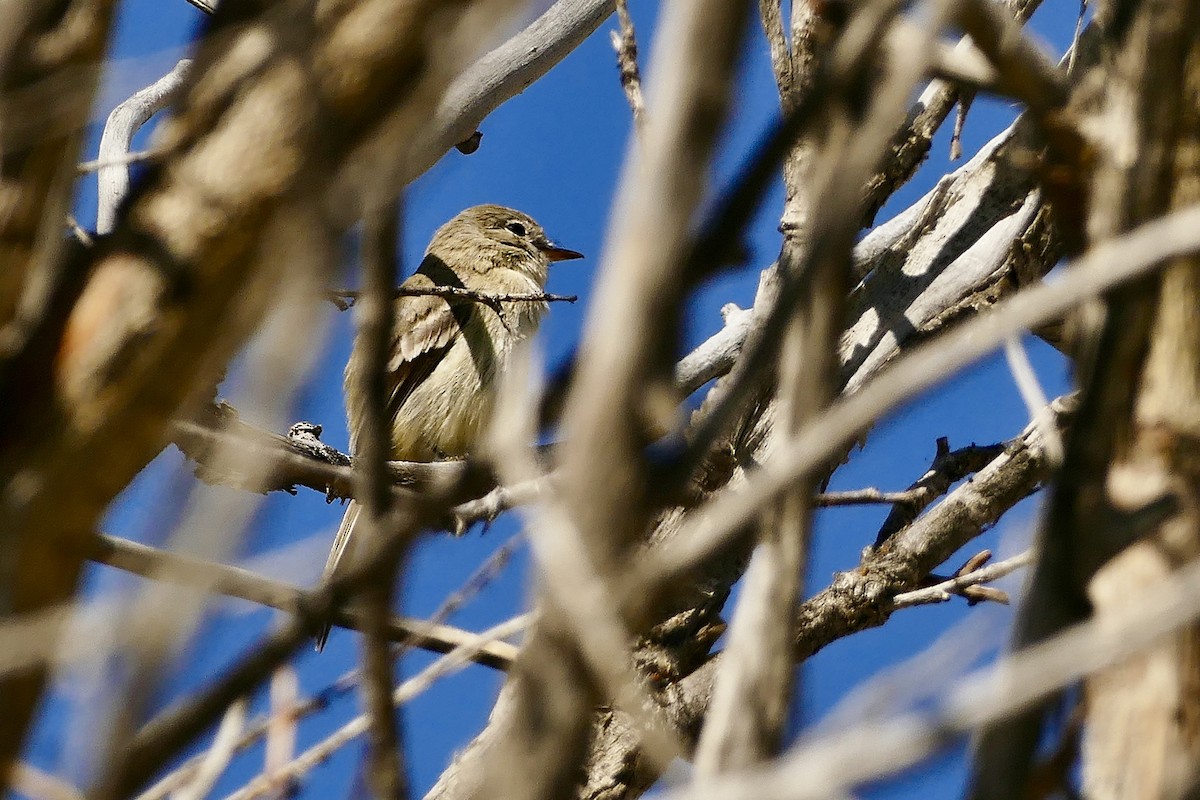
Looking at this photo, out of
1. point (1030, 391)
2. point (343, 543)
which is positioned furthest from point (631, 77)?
point (343, 543)

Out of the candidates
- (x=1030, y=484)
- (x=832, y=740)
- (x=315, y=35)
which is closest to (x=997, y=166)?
(x=1030, y=484)

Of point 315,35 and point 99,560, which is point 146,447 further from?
point 315,35

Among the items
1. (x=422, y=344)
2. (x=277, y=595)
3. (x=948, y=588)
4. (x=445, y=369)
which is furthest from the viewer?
(x=422, y=344)

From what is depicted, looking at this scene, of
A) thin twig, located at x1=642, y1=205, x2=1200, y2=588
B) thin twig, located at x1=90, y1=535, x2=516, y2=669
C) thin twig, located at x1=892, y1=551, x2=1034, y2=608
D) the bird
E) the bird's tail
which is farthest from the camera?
the bird

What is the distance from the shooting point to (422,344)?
27.8 ft

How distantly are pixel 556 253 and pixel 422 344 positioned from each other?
1.70 metres

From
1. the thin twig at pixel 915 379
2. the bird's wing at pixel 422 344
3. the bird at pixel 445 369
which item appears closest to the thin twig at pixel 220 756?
the thin twig at pixel 915 379

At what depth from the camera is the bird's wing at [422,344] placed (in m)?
8.45

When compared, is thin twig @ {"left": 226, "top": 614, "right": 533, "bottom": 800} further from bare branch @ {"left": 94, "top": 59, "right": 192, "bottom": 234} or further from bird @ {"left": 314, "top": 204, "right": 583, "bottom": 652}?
bird @ {"left": 314, "top": 204, "right": 583, "bottom": 652}

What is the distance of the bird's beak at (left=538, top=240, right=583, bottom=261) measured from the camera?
978 centimetres

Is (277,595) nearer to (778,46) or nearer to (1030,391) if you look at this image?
(1030,391)

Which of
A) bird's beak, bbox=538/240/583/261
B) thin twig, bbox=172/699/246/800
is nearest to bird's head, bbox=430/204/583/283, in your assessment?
bird's beak, bbox=538/240/583/261

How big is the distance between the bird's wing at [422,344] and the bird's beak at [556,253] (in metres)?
1.34

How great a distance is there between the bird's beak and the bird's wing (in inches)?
52.8
